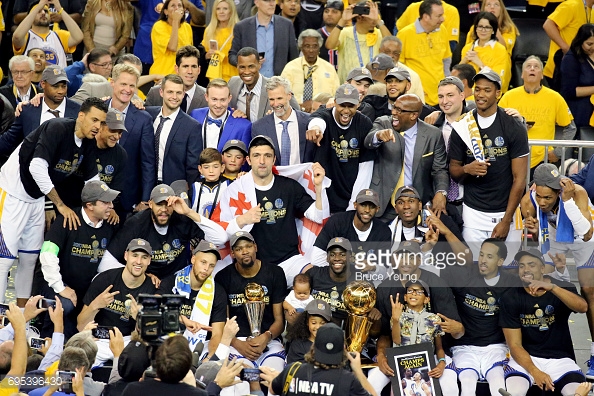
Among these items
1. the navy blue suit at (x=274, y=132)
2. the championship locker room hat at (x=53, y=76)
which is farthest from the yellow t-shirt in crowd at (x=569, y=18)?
the championship locker room hat at (x=53, y=76)

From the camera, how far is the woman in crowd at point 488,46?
1401 cm

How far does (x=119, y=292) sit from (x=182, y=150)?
1.61 metres

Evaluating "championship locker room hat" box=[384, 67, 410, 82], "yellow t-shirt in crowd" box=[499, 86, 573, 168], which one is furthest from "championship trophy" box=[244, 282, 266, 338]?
"yellow t-shirt in crowd" box=[499, 86, 573, 168]

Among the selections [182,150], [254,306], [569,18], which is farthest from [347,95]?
[569,18]

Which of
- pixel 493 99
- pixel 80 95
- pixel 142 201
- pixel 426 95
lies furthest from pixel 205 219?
pixel 426 95

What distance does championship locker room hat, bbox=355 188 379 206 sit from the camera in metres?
10.7

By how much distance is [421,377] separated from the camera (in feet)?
33.4

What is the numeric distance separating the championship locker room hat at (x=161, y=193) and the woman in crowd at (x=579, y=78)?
18.9 ft

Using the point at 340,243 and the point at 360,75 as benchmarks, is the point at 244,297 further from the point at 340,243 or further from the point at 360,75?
the point at 360,75

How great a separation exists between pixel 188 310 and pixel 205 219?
0.86 m

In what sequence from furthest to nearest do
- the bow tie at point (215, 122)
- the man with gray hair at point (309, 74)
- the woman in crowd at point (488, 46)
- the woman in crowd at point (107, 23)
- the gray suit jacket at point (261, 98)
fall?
the woman in crowd at point (107, 23) → the woman in crowd at point (488, 46) → the man with gray hair at point (309, 74) → the gray suit jacket at point (261, 98) → the bow tie at point (215, 122)

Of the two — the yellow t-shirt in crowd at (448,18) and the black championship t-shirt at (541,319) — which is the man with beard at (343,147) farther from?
the yellow t-shirt in crowd at (448,18)

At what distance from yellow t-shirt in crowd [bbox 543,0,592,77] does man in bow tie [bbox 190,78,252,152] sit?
522cm

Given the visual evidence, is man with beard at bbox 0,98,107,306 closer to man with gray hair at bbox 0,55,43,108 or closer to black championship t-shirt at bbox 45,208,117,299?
black championship t-shirt at bbox 45,208,117,299
